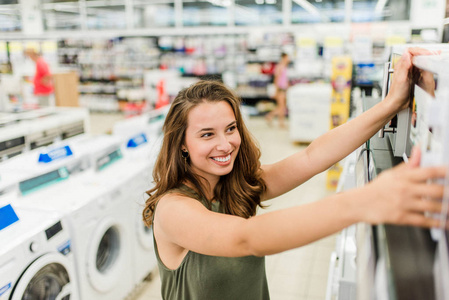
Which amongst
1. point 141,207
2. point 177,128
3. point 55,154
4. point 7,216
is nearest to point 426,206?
point 177,128

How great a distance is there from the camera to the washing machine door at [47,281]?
2.22 metres

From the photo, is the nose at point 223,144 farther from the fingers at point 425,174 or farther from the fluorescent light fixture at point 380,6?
the fluorescent light fixture at point 380,6

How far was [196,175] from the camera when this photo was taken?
1530 millimetres

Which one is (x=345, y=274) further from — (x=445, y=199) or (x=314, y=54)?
(x=314, y=54)

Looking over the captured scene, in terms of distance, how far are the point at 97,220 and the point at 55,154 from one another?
84 cm

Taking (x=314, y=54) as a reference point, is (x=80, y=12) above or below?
above

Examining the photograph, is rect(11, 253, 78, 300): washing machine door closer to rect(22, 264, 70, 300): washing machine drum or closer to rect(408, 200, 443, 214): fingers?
rect(22, 264, 70, 300): washing machine drum

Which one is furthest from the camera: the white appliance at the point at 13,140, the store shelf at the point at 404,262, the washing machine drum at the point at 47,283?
the white appliance at the point at 13,140

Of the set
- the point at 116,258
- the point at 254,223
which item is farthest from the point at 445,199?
the point at 116,258

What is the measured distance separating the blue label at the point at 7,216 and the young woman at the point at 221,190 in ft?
4.01

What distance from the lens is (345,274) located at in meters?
2.16

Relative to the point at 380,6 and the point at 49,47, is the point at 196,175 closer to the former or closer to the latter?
the point at 380,6

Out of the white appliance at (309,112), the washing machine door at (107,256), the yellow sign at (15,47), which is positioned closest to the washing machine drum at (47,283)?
the washing machine door at (107,256)

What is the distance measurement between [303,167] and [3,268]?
1.63 metres
